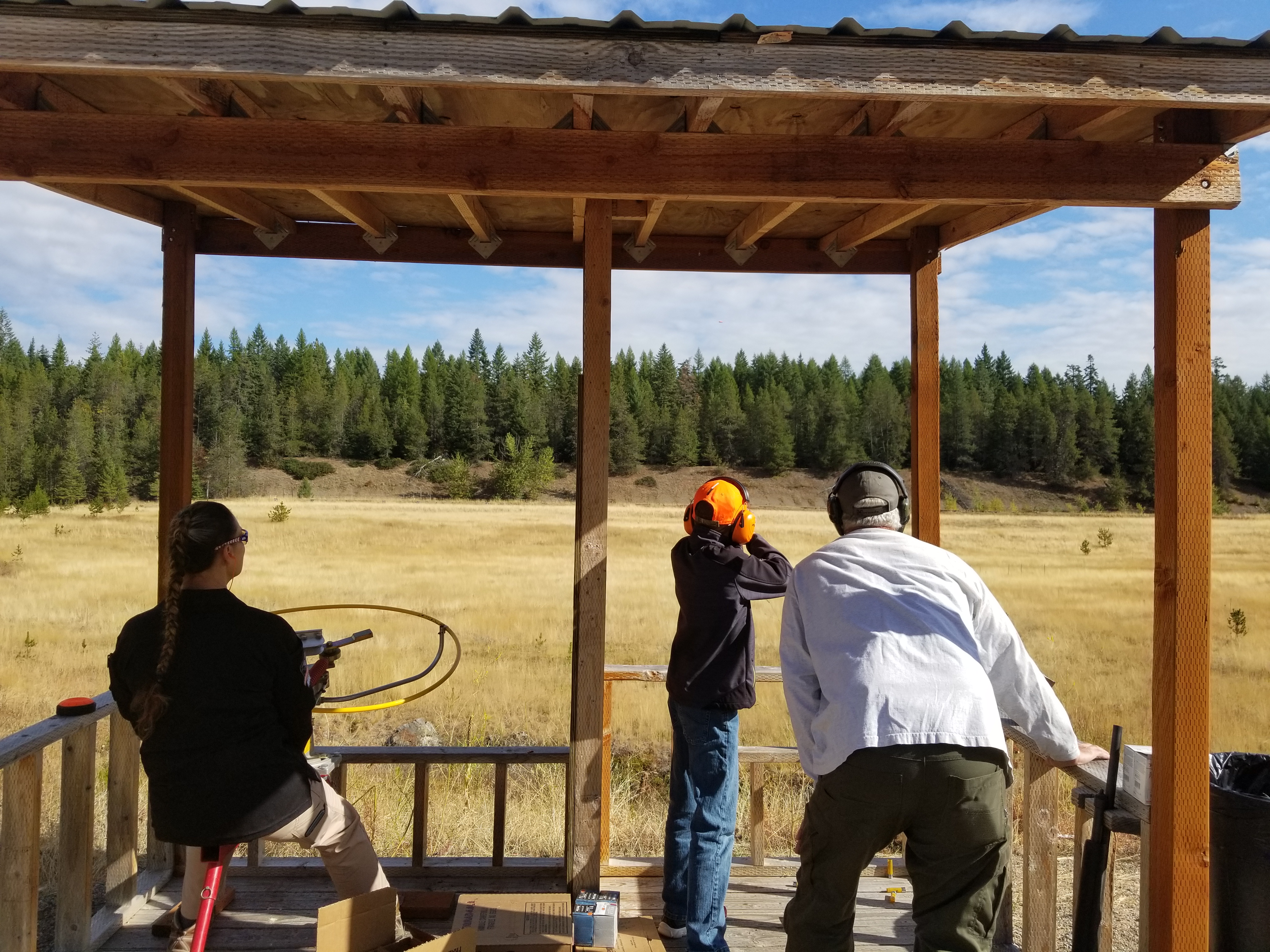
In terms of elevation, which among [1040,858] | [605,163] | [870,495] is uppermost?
[605,163]

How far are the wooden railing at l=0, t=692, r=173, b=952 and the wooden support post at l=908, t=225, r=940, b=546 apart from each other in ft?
10.4

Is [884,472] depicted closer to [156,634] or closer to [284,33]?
[284,33]

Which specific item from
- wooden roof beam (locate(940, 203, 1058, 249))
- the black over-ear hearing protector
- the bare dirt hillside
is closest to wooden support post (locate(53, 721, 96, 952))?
the black over-ear hearing protector

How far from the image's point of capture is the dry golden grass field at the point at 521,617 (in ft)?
27.1

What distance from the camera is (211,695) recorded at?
2455mm

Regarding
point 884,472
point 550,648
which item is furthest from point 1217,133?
point 550,648

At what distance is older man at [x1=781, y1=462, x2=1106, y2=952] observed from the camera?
213 centimetres

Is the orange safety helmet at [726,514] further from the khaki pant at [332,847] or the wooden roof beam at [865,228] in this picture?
the khaki pant at [332,847]

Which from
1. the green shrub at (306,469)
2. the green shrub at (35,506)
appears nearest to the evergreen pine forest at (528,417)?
the green shrub at (306,469)

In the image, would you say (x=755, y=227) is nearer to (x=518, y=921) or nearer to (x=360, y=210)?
(x=360, y=210)

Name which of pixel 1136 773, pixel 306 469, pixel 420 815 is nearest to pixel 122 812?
pixel 420 815

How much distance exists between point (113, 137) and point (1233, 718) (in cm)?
1849

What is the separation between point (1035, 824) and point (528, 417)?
2280 inches

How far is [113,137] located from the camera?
8.79ft
